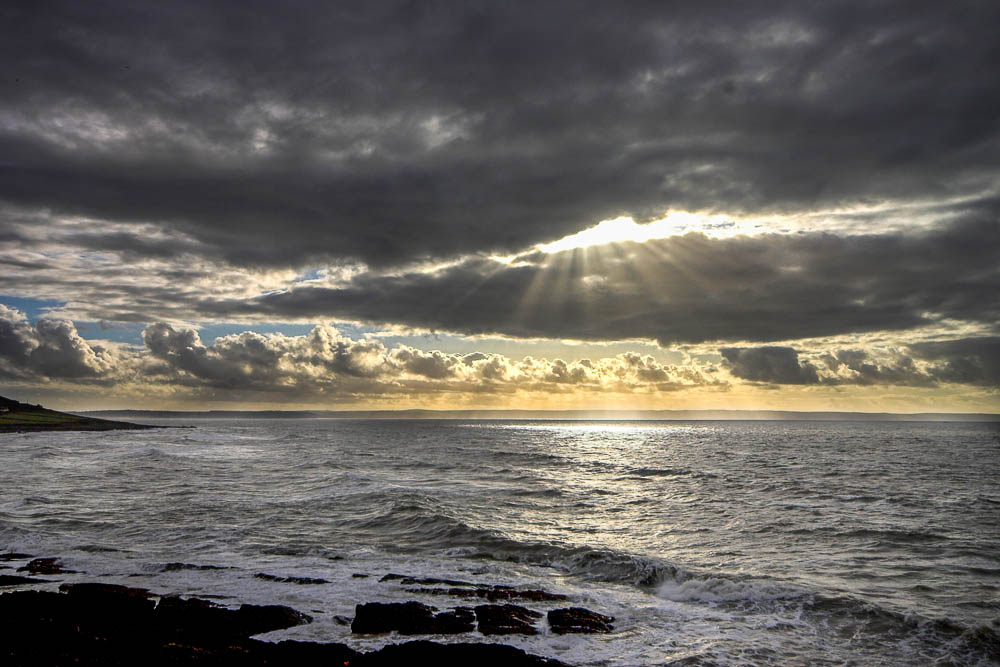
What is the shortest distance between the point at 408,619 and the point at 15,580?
12303 millimetres

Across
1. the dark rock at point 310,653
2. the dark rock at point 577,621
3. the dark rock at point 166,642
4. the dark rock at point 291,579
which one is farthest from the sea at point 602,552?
the dark rock at point 166,642

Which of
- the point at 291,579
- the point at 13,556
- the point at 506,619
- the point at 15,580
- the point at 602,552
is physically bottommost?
the point at 602,552

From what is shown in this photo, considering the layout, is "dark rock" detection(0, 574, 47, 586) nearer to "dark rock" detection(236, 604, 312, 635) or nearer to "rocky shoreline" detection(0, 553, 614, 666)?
"rocky shoreline" detection(0, 553, 614, 666)

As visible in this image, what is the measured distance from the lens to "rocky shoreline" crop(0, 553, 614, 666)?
12.0 metres

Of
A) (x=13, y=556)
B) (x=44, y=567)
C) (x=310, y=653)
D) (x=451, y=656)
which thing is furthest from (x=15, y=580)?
(x=451, y=656)

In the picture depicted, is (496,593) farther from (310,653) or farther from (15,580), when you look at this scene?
(15,580)

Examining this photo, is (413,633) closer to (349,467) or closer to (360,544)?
(360,544)

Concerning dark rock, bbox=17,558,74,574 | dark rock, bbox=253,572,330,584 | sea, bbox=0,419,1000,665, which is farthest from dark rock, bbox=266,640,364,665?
dark rock, bbox=17,558,74,574

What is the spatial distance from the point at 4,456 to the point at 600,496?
68379mm

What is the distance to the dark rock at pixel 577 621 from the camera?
1494cm

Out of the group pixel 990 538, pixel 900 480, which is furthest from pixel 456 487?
pixel 900 480

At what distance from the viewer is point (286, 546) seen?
80.2 feet

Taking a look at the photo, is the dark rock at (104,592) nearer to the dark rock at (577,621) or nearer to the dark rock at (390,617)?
the dark rock at (390,617)

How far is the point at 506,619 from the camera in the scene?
50.1 ft
